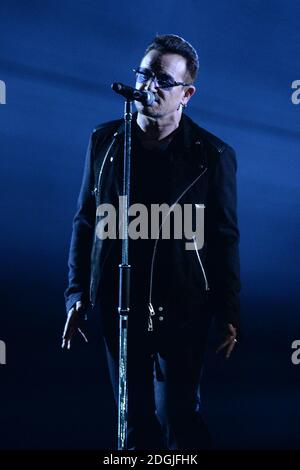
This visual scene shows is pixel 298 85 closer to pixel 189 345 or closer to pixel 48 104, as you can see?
pixel 48 104

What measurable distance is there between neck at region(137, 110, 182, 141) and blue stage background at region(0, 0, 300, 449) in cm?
80

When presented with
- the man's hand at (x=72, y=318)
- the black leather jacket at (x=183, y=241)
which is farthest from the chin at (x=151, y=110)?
the man's hand at (x=72, y=318)

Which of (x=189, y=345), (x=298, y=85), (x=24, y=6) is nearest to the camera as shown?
(x=189, y=345)

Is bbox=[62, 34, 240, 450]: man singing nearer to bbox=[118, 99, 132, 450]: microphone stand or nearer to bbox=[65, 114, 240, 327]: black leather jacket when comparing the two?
bbox=[65, 114, 240, 327]: black leather jacket

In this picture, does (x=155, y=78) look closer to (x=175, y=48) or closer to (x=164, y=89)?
(x=164, y=89)

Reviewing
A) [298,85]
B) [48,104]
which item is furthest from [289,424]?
[48,104]

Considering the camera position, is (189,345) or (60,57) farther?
(60,57)

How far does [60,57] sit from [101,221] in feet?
3.46

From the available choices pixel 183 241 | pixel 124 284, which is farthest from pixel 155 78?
pixel 124 284

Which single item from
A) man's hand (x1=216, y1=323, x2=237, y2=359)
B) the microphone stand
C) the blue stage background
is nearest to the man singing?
man's hand (x1=216, y1=323, x2=237, y2=359)

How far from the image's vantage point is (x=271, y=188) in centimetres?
305

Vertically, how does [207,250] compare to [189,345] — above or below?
above

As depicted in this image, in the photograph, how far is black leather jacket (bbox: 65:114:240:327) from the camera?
1884 mm

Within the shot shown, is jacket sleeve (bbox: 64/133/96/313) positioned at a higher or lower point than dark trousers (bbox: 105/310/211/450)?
higher
